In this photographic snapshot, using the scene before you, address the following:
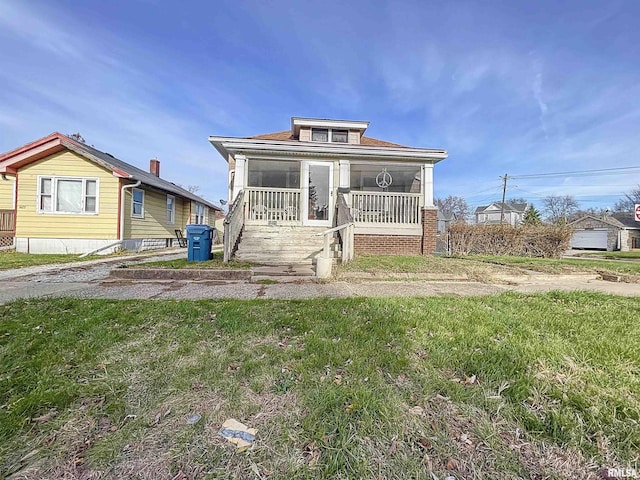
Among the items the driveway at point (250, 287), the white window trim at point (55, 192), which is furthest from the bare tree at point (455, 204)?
the white window trim at point (55, 192)

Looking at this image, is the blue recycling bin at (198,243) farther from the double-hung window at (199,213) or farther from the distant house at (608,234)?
the distant house at (608,234)

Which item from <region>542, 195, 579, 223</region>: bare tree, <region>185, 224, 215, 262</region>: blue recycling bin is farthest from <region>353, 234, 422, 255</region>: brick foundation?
<region>542, 195, 579, 223</region>: bare tree

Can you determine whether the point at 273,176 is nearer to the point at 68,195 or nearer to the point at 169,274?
the point at 68,195

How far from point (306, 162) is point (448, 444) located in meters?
9.70

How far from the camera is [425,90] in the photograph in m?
15.4

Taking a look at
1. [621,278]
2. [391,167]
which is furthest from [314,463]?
[391,167]

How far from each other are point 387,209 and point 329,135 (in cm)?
561

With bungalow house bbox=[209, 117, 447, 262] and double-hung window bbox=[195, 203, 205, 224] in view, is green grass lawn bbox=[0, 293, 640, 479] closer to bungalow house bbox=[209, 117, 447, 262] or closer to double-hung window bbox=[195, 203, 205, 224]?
bungalow house bbox=[209, 117, 447, 262]

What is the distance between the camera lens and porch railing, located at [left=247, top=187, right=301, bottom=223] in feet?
32.9

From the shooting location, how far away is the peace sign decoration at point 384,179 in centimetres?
1180

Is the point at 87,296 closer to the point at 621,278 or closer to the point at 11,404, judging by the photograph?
the point at 11,404

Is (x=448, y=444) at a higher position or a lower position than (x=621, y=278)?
lower

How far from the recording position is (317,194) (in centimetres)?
1150

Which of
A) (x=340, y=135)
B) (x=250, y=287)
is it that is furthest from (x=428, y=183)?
(x=250, y=287)
